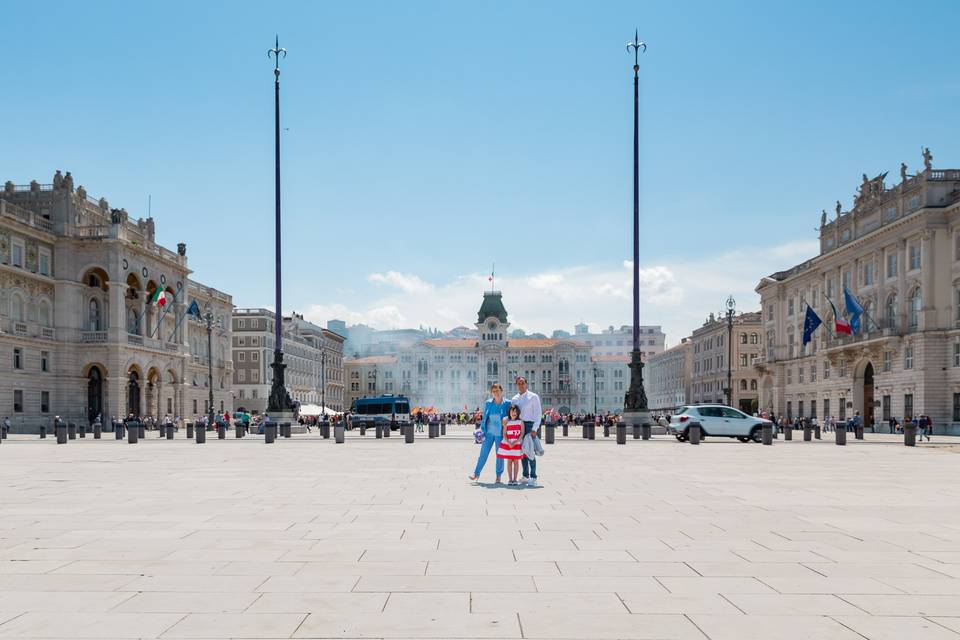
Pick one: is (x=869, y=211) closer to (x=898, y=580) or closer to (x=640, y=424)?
(x=640, y=424)

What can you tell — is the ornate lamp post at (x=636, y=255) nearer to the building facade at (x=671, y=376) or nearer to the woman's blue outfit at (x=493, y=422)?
the woman's blue outfit at (x=493, y=422)

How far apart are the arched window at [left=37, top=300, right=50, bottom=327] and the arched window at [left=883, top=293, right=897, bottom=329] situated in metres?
57.2

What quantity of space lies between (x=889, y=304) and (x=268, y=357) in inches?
2918

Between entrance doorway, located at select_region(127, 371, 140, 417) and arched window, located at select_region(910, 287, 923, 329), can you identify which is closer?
arched window, located at select_region(910, 287, 923, 329)

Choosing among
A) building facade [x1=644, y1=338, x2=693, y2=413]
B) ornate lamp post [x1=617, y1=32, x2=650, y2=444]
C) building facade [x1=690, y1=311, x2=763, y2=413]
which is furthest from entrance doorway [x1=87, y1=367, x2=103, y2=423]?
building facade [x1=644, y1=338, x2=693, y2=413]

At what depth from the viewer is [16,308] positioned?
5409 cm

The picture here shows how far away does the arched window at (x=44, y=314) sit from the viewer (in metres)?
56.8

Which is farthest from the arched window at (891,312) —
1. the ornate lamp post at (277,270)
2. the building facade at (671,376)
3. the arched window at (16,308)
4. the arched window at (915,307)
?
the arched window at (16,308)

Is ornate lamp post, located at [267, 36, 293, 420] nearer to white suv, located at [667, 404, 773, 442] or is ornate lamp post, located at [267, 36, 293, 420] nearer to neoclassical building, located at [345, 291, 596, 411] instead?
white suv, located at [667, 404, 773, 442]

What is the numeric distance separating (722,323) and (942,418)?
52.4 meters

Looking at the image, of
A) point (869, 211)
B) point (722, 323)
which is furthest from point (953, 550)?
point (722, 323)

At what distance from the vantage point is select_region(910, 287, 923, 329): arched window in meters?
56.2

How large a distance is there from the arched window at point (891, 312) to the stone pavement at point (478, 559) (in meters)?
47.8

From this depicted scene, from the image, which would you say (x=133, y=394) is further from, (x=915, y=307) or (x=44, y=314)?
(x=915, y=307)
